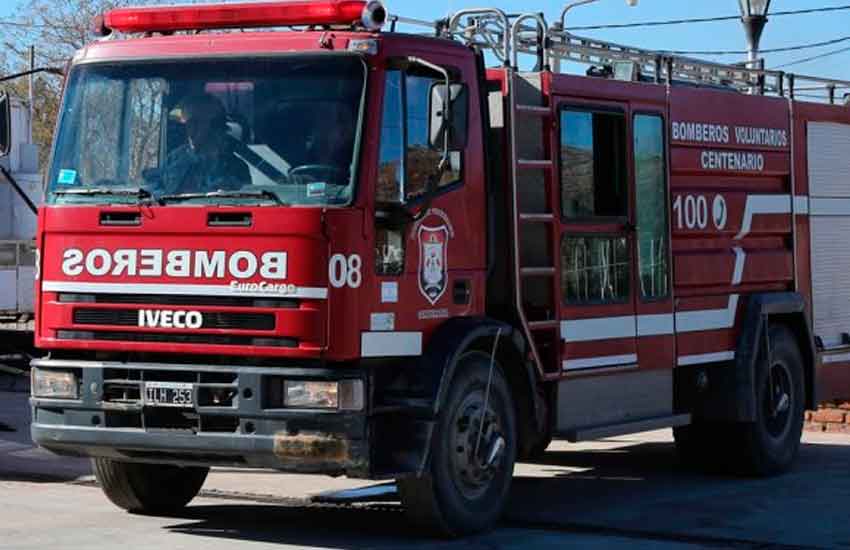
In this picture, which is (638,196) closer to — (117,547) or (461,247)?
(461,247)

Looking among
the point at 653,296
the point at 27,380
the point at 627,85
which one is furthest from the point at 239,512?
the point at 27,380

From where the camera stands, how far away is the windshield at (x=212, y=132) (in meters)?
9.37

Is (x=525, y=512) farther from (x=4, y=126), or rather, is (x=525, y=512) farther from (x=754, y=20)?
(x=754, y=20)

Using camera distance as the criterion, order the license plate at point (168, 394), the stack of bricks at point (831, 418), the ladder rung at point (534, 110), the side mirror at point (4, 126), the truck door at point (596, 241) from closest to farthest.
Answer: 1. the license plate at point (168, 394)
2. the side mirror at point (4, 126)
3. the ladder rung at point (534, 110)
4. the truck door at point (596, 241)
5. the stack of bricks at point (831, 418)

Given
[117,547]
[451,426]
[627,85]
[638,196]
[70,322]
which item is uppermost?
[627,85]

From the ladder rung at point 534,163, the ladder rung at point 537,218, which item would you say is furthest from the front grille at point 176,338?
the ladder rung at point 534,163

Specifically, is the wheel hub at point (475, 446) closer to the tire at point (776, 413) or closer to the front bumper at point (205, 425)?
the front bumper at point (205, 425)

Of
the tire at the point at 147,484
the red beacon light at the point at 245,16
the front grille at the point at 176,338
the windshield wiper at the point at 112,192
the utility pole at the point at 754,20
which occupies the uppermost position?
the utility pole at the point at 754,20

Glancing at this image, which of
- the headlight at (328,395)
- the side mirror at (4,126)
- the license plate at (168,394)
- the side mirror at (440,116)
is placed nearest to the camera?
the headlight at (328,395)

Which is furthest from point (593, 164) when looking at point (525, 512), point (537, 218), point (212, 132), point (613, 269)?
point (212, 132)

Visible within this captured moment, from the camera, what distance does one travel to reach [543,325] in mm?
10820

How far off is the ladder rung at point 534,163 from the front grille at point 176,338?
227 centimetres

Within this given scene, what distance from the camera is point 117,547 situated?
31.3ft

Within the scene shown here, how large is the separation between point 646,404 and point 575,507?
0.99m
